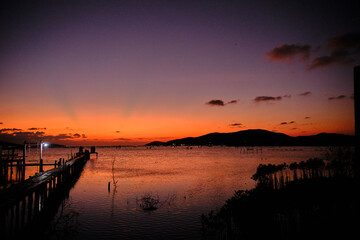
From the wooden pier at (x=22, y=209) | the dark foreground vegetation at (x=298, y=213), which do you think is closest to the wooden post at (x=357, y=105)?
the dark foreground vegetation at (x=298, y=213)

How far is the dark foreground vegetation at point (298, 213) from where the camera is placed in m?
10.4

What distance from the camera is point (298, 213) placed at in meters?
13.6

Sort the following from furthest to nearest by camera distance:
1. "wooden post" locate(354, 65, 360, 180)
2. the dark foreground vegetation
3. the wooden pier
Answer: the wooden pier → the dark foreground vegetation → "wooden post" locate(354, 65, 360, 180)

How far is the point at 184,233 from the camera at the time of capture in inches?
552

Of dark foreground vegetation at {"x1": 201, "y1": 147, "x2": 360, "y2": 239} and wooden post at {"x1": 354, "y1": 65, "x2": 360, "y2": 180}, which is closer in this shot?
wooden post at {"x1": 354, "y1": 65, "x2": 360, "y2": 180}

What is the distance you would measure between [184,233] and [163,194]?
11.7 metres

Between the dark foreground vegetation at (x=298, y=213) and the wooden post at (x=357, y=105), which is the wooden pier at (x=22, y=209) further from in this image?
the wooden post at (x=357, y=105)

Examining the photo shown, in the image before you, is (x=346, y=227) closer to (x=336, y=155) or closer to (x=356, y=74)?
(x=356, y=74)

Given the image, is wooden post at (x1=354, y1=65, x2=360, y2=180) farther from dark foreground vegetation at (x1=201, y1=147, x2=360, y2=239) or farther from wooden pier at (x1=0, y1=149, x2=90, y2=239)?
wooden pier at (x1=0, y1=149, x2=90, y2=239)

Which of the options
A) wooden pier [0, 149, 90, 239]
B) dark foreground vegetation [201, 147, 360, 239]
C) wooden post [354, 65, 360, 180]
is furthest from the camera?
wooden pier [0, 149, 90, 239]

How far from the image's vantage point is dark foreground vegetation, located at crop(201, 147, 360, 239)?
411 inches

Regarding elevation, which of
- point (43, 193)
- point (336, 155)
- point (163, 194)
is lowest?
point (163, 194)

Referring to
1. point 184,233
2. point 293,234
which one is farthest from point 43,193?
point 293,234

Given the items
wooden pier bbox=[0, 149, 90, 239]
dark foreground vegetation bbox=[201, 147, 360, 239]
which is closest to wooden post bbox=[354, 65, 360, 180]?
dark foreground vegetation bbox=[201, 147, 360, 239]
